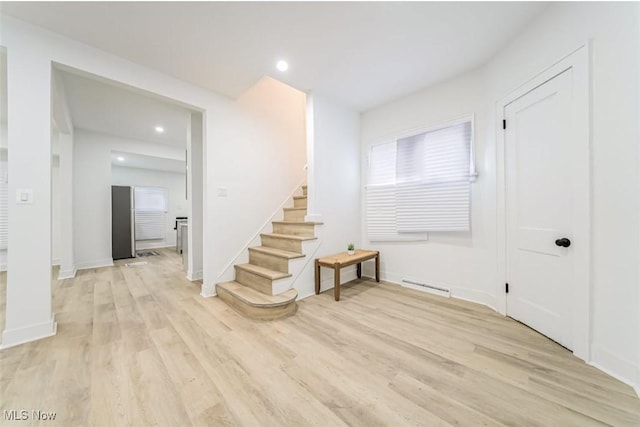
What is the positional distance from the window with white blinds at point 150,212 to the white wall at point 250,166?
5.22 metres

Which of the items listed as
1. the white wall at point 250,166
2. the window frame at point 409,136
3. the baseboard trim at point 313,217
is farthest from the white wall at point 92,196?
the window frame at point 409,136

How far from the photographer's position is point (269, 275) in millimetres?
2508

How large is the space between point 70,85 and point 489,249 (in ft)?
18.0

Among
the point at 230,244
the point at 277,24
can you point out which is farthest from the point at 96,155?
the point at 277,24

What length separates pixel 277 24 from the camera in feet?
6.29

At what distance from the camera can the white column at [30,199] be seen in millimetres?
1768

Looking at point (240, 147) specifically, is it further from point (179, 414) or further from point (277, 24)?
point (179, 414)

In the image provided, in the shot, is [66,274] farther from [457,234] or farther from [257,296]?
[457,234]

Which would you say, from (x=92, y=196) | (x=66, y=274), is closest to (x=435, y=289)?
(x=66, y=274)

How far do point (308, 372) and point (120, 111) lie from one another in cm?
463

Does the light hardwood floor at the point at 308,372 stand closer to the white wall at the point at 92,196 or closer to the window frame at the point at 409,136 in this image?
the window frame at the point at 409,136

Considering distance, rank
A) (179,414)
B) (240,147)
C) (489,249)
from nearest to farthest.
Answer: (179,414) → (489,249) → (240,147)

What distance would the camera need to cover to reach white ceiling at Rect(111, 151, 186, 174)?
520cm

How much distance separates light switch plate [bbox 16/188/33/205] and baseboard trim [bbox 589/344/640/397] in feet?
14.3
